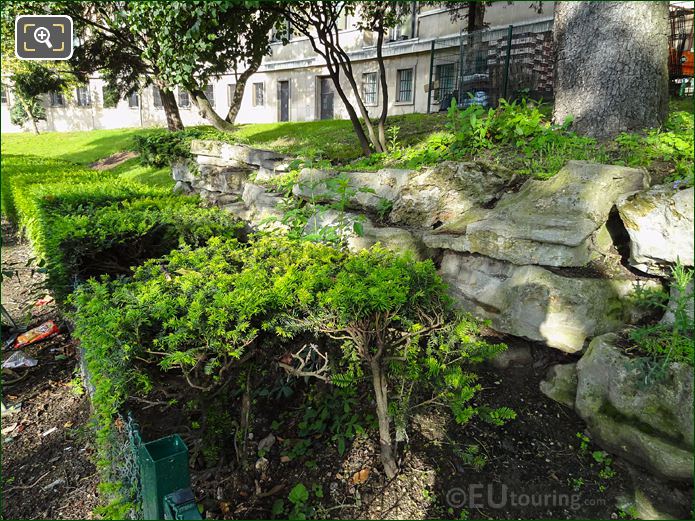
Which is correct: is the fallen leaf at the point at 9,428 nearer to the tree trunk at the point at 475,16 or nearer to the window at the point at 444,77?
the tree trunk at the point at 475,16

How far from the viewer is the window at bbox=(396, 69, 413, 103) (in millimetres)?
19438

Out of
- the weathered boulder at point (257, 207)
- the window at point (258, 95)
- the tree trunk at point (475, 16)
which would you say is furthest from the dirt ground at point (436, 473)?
the window at point (258, 95)

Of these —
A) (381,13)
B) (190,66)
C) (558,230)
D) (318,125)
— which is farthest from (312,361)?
(318,125)

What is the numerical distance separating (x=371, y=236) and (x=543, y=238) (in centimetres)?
145

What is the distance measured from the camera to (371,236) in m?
4.32

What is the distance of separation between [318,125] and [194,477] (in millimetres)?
10949

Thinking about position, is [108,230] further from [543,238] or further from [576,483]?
[576,483]

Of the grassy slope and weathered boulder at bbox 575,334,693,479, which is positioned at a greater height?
the grassy slope

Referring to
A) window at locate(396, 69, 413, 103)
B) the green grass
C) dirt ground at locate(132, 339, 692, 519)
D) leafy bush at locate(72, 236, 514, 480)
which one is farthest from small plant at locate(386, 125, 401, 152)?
the green grass

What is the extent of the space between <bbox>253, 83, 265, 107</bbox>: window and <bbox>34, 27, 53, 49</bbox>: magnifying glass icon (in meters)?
24.6

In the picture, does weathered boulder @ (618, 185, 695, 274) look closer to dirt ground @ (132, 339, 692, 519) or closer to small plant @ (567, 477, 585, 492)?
dirt ground @ (132, 339, 692, 519)

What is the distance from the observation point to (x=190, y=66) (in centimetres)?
682

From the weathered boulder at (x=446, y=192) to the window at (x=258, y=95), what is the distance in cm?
2342

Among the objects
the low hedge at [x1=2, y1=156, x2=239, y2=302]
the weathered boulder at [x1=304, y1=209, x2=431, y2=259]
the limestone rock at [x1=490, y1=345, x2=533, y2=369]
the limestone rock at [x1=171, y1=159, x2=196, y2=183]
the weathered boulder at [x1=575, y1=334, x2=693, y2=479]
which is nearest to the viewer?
the weathered boulder at [x1=575, y1=334, x2=693, y2=479]
